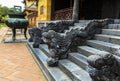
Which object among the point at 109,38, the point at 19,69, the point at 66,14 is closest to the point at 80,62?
the point at 109,38

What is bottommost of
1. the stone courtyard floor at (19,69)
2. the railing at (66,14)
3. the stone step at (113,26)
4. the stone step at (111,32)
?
the stone courtyard floor at (19,69)

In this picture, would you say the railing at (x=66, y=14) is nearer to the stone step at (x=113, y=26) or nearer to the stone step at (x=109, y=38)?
the stone step at (x=113, y=26)

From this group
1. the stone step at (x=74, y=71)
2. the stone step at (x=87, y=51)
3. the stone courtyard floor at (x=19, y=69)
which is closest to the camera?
the stone step at (x=74, y=71)

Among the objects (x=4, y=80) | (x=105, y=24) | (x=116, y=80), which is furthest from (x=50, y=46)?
(x=116, y=80)

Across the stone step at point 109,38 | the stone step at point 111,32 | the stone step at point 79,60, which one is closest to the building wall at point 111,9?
the stone step at point 111,32

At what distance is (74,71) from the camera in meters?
2.93

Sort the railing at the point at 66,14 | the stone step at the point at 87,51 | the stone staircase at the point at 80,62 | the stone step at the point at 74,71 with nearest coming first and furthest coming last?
the stone step at the point at 74,71 < the stone staircase at the point at 80,62 < the stone step at the point at 87,51 < the railing at the point at 66,14

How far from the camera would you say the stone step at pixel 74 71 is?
267cm

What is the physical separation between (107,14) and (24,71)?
6.03m

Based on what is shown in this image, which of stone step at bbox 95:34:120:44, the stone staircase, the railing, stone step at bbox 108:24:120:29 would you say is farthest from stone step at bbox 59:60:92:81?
the railing

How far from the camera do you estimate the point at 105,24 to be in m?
4.32

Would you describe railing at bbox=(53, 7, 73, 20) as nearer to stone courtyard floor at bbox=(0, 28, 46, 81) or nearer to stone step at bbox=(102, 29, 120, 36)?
stone courtyard floor at bbox=(0, 28, 46, 81)

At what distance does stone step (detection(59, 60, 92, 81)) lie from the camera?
267cm

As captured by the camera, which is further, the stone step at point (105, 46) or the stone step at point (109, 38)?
the stone step at point (109, 38)
